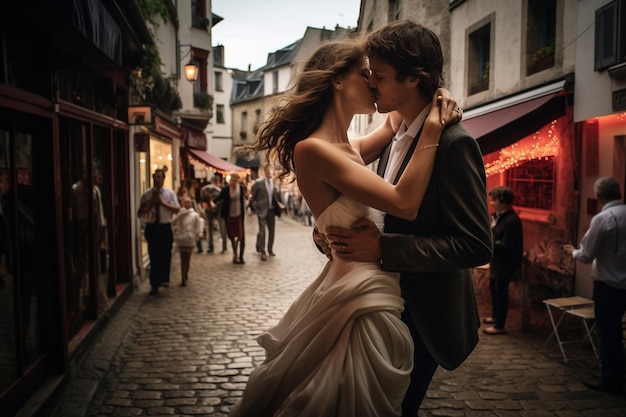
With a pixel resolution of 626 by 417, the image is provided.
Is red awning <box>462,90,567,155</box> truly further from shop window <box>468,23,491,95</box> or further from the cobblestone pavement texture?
shop window <box>468,23,491,95</box>

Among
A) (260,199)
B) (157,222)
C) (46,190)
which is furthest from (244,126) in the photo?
(46,190)

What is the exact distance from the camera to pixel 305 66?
7.54 feet

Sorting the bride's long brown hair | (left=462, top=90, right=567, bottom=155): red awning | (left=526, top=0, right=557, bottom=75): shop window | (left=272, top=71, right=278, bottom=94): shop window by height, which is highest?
(left=272, top=71, right=278, bottom=94): shop window

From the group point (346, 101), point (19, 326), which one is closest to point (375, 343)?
point (346, 101)

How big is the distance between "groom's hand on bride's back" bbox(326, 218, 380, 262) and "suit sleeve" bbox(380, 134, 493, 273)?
0.45 ft

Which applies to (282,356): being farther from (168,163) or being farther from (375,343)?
(168,163)

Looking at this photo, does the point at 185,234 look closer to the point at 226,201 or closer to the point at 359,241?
the point at 226,201

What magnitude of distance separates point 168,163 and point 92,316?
30.0ft

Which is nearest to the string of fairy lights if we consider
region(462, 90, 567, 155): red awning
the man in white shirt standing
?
region(462, 90, 567, 155): red awning

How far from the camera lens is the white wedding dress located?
184 cm

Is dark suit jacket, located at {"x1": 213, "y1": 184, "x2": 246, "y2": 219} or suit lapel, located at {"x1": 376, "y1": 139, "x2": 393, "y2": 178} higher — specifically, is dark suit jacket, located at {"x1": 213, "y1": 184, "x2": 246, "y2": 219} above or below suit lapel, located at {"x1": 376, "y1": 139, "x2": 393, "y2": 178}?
below

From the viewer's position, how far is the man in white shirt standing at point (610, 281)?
4605 mm

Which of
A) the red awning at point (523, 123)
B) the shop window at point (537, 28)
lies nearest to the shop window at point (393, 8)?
the shop window at point (537, 28)

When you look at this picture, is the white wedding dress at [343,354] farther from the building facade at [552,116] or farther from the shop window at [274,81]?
the shop window at [274,81]
